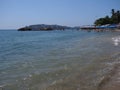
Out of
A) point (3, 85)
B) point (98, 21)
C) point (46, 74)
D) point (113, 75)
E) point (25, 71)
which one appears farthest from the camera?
point (98, 21)

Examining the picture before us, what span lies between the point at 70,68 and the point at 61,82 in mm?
2790

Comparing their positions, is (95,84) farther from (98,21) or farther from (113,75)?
(98,21)

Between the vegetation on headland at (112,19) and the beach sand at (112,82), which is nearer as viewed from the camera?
the beach sand at (112,82)

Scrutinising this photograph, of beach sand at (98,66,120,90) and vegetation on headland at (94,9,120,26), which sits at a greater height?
vegetation on headland at (94,9,120,26)

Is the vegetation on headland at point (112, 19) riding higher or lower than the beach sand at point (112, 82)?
higher

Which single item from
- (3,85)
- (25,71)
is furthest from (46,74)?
(3,85)

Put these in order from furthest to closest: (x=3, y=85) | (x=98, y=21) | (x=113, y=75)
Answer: (x=98, y=21) < (x=113, y=75) < (x=3, y=85)

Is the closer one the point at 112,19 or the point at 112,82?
the point at 112,82

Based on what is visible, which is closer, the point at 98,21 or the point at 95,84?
the point at 95,84

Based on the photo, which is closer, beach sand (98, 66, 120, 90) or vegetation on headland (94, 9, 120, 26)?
beach sand (98, 66, 120, 90)

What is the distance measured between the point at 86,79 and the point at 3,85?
3.35 meters

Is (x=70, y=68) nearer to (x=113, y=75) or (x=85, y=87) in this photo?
(x=113, y=75)

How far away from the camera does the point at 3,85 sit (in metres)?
8.41

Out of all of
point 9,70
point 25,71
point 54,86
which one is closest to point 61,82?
point 54,86
